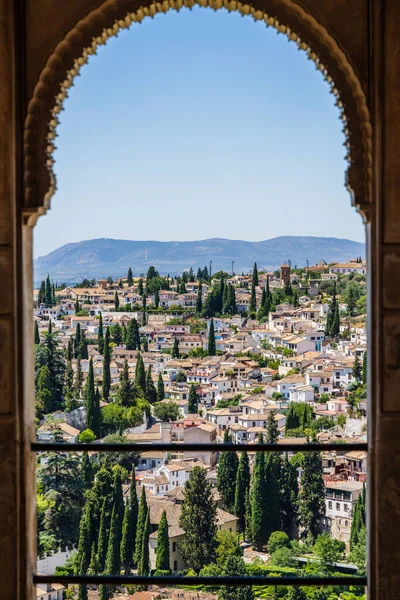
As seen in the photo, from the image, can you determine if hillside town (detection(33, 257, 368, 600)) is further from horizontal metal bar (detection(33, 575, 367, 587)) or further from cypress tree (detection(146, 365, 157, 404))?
horizontal metal bar (detection(33, 575, 367, 587))

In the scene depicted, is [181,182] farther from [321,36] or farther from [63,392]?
[321,36]

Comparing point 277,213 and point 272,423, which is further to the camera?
point 277,213

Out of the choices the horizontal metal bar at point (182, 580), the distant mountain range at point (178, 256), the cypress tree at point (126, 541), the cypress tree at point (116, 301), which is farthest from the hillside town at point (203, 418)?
the horizontal metal bar at point (182, 580)

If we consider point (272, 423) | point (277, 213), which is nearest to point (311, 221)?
point (277, 213)

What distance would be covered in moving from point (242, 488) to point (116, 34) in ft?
28.6

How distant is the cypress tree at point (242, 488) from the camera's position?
917 cm

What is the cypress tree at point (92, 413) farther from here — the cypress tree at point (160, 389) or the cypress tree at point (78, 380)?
the cypress tree at point (160, 389)

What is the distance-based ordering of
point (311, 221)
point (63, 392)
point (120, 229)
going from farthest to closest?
point (120, 229)
point (311, 221)
point (63, 392)

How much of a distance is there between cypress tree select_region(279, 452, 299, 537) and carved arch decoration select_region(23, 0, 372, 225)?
809 cm

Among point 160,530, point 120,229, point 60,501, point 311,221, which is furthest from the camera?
point 120,229

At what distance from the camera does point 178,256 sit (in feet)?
68.2

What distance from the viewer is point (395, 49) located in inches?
75.2

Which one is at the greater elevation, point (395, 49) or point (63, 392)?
point (395, 49)

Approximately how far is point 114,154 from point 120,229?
381 centimetres
